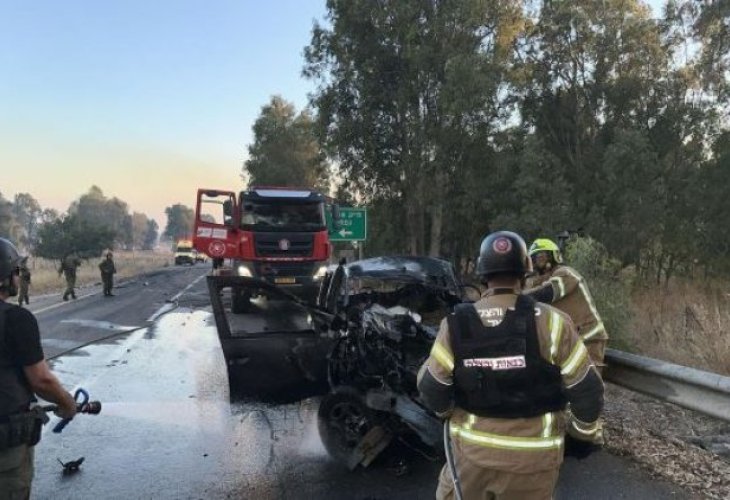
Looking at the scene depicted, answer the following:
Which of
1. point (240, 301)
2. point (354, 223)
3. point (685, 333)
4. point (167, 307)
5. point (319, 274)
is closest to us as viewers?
point (240, 301)

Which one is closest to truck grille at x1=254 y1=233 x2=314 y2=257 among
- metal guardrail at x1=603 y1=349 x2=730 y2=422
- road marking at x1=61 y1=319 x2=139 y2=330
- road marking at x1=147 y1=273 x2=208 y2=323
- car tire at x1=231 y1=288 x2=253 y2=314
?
road marking at x1=147 y1=273 x2=208 y2=323

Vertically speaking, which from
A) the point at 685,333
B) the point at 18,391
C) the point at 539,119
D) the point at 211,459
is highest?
the point at 539,119

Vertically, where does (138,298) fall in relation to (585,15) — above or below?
below

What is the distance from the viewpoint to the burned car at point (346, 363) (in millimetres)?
4695

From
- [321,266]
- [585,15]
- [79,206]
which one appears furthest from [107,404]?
[79,206]

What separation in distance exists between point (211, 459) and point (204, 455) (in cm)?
12

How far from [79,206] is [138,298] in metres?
156

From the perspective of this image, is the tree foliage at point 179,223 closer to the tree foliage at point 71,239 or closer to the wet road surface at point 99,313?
the tree foliage at point 71,239

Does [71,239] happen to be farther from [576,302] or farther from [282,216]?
[576,302]

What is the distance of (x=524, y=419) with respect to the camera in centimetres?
243

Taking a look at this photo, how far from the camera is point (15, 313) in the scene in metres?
2.82

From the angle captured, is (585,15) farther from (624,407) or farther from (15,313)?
(15,313)

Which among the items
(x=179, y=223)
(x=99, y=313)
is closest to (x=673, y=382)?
(x=99, y=313)

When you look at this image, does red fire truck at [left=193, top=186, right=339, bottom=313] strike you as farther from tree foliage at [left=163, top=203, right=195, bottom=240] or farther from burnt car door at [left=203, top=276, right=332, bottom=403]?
tree foliage at [left=163, top=203, right=195, bottom=240]
